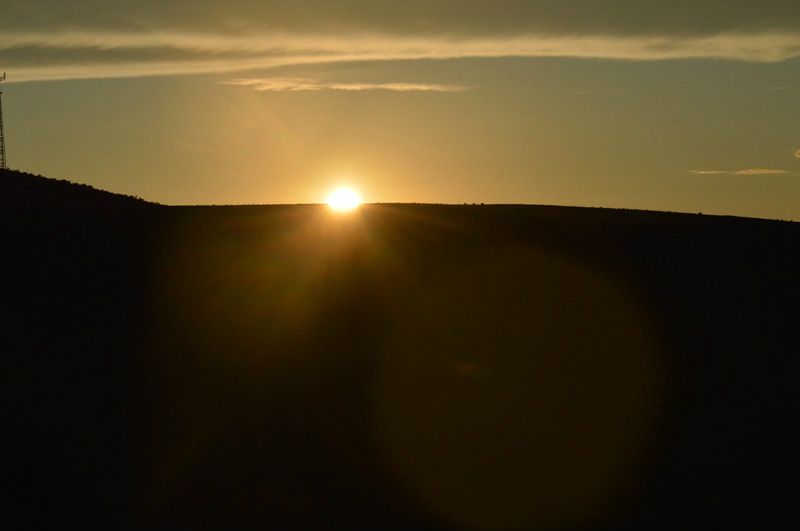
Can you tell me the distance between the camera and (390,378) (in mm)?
14875

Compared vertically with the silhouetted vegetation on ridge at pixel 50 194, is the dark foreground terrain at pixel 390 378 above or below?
below

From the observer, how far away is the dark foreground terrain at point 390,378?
11.1m

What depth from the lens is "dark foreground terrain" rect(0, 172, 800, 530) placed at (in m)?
11.1

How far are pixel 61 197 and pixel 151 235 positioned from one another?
346 cm

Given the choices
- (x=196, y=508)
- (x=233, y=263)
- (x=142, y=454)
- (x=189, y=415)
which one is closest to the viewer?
(x=196, y=508)

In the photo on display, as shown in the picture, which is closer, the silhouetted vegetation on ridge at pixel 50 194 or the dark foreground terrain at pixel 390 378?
the dark foreground terrain at pixel 390 378

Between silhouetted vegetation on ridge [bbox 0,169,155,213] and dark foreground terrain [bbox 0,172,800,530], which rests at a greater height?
silhouetted vegetation on ridge [bbox 0,169,155,213]

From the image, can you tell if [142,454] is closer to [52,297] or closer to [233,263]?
[52,297]

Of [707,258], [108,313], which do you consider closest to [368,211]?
[707,258]

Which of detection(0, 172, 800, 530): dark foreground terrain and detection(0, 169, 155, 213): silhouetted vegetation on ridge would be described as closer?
detection(0, 172, 800, 530): dark foreground terrain

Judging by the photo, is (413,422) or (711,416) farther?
(711,416)

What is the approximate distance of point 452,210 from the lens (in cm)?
2984

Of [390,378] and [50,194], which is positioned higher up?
[50,194]

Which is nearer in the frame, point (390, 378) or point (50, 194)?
point (390, 378)
